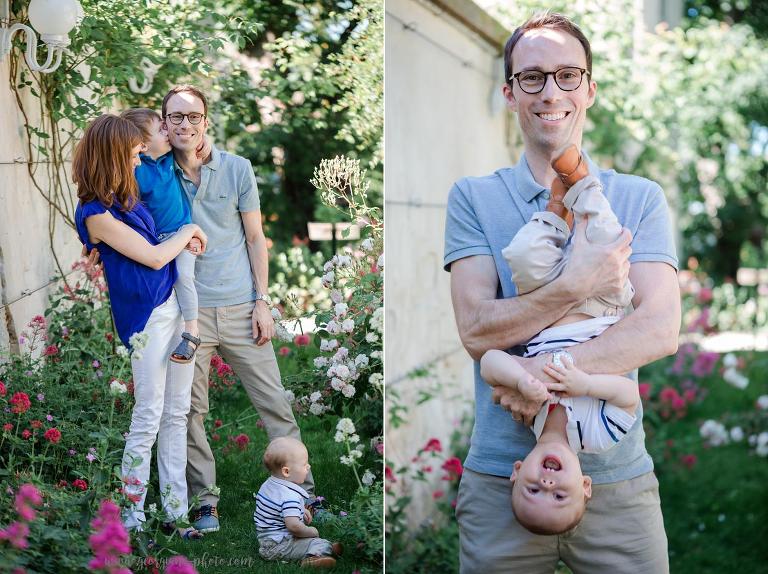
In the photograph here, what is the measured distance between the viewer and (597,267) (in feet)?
6.17

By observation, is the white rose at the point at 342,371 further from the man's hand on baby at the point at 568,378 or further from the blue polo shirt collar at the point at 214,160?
the man's hand on baby at the point at 568,378

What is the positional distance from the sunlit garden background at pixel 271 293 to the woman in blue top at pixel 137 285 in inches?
1.4

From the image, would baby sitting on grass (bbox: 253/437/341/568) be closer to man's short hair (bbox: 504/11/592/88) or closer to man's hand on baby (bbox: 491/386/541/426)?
A: man's hand on baby (bbox: 491/386/541/426)

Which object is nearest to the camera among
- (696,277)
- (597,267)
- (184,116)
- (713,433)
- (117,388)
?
(597,267)

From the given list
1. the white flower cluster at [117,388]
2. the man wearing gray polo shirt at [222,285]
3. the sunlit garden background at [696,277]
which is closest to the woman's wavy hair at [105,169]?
the man wearing gray polo shirt at [222,285]

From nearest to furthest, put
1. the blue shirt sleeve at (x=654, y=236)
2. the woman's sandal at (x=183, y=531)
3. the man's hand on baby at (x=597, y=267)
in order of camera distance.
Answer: the man's hand on baby at (x=597, y=267), the blue shirt sleeve at (x=654, y=236), the woman's sandal at (x=183, y=531)

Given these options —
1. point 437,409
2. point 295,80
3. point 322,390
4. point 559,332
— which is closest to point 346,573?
point 322,390

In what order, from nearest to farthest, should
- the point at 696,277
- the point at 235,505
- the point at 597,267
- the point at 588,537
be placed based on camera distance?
the point at 597,267 → the point at 588,537 → the point at 235,505 → the point at 696,277

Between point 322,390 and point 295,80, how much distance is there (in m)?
0.79

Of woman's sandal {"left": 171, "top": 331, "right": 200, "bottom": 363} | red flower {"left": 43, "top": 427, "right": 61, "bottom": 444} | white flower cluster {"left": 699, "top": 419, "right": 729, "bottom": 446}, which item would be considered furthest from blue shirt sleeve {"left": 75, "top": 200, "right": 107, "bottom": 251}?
white flower cluster {"left": 699, "top": 419, "right": 729, "bottom": 446}

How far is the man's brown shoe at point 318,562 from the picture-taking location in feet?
7.81

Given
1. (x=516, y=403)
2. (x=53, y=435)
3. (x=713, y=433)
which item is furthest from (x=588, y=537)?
(x=713, y=433)

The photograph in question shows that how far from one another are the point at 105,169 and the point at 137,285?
0.83ft

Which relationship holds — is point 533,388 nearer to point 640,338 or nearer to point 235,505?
point 640,338
